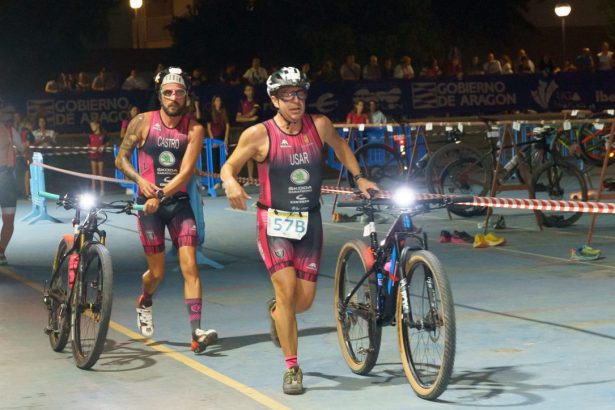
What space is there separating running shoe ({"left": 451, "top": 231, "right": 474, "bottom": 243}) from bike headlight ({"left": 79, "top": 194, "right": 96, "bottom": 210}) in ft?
24.1

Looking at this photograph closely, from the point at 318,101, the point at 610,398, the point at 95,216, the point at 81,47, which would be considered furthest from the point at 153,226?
the point at 81,47

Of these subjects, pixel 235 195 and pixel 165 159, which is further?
pixel 165 159

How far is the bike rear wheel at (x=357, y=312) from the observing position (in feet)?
27.7

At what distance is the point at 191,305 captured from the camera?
32.1ft

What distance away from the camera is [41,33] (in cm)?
3950

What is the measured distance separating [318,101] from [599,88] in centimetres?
860

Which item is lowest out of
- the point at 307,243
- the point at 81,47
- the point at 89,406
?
the point at 89,406

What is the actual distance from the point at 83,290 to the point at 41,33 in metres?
31.4

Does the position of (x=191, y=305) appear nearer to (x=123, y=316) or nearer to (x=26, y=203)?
(x=123, y=316)

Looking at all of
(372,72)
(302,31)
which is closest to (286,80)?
(372,72)

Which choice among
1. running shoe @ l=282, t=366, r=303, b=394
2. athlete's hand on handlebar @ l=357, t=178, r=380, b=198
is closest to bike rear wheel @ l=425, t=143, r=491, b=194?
athlete's hand on handlebar @ l=357, t=178, r=380, b=198

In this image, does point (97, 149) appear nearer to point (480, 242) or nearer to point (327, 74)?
point (327, 74)

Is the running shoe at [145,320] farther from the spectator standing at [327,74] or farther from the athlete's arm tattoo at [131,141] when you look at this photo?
the spectator standing at [327,74]

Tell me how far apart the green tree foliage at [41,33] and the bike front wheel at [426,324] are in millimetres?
32559
